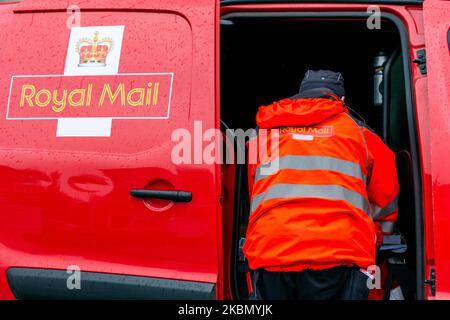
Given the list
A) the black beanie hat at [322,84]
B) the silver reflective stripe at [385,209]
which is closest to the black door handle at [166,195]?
the black beanie hat at [322,84]

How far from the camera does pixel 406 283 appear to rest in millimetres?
2668

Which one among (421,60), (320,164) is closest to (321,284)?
(320,164)

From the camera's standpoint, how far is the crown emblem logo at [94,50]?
2373mm

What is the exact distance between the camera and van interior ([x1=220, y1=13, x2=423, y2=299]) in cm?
266

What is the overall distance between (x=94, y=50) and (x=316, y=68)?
6.00 ft

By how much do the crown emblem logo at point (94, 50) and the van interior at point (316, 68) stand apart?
0.62m

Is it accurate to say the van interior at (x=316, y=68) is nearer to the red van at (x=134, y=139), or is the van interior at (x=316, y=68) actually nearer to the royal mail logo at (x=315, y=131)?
the red van at (x=134, y=139)

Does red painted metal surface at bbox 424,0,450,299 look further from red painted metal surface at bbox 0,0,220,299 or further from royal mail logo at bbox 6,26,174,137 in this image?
royal mail logo at bbox 6,26,174,137

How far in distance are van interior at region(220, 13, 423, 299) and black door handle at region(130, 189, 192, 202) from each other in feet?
1.76

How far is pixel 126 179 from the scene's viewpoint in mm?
2258

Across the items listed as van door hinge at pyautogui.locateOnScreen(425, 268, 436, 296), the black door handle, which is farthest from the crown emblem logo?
van door hinge at pyautogui.locateOnScreen(425, 268, 436, 296)

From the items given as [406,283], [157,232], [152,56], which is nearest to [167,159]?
[157,232]

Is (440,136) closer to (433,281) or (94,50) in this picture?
(433,281)

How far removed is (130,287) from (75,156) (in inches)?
23.7
